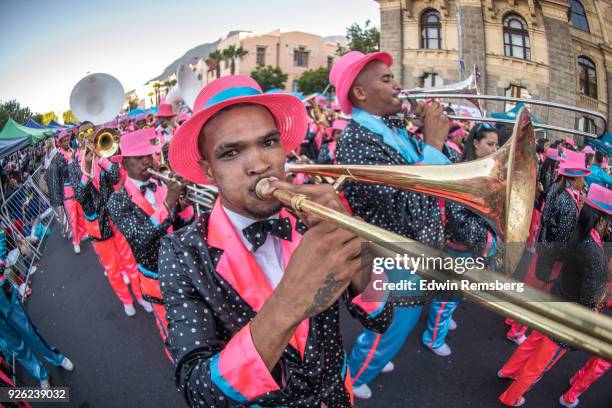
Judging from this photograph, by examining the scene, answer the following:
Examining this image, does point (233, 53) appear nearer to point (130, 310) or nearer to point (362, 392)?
point (130, 310)

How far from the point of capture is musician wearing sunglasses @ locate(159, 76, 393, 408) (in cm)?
92

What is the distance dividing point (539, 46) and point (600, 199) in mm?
7871

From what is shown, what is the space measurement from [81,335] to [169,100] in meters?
8.91

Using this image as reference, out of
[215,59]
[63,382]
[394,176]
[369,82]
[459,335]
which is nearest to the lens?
[394,176]

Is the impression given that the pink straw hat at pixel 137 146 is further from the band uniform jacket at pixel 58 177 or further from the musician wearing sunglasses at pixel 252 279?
the band uniform jacket at pixel 58 177

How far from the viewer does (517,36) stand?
890cm

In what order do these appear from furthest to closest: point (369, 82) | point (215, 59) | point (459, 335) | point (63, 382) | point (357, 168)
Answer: point (215, 59) < point (459, 335) < point (63, 382) < point (369, 82) < point (357, 168)

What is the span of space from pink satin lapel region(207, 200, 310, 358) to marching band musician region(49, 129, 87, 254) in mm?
6199

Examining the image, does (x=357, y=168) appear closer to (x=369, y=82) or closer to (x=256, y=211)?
(x=256, y=211)

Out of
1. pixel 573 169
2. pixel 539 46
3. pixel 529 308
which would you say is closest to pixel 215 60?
pixel 539 46

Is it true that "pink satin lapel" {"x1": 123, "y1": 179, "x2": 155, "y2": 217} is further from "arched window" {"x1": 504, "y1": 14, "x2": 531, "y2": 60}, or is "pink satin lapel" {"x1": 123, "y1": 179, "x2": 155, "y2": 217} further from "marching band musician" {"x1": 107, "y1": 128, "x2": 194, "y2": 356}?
"arched window" {"x1": 504, "y1": 14, "x2": 531, "y2": 60}

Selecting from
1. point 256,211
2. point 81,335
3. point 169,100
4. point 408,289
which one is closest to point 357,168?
point 256,211

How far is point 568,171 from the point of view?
3.38m

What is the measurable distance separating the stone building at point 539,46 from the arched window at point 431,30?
0.19 ft
